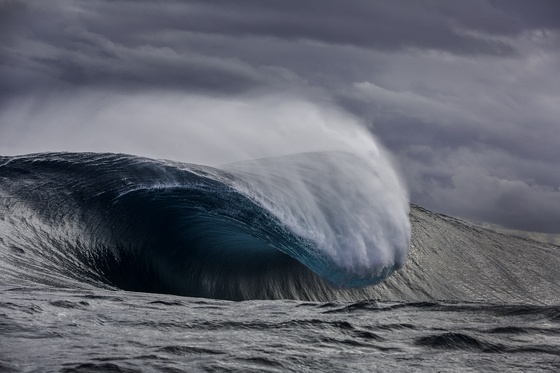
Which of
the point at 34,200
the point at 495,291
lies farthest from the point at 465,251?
the point at 34,200

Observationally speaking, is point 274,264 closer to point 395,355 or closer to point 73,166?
point 73,166

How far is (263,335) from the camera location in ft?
17.5

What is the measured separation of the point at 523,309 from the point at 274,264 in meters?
6.03

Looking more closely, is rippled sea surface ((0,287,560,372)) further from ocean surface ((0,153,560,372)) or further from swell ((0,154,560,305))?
swell ((0,154,560,305))

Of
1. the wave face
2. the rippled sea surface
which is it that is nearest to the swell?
the wave face

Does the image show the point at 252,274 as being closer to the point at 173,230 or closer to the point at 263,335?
the point at 173,230

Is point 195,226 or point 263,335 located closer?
point 263,335

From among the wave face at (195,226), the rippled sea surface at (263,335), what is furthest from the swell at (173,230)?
the rippled sea surface at (263,335)

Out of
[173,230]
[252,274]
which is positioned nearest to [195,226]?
[173,230]

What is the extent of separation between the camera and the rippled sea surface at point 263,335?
4.39m

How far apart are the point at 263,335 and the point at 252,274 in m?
6.56

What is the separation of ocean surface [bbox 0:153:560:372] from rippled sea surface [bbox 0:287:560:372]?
21 millimetres

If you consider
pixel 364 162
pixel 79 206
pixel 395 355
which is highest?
pixel 364 162

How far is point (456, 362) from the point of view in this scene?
15.3 ft
